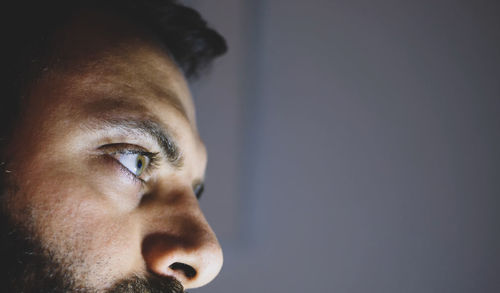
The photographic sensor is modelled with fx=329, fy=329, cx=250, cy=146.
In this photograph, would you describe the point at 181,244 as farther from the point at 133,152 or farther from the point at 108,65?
the point at 108,65

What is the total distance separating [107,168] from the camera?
46 centimetres

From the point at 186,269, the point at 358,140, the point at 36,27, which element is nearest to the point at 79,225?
the point at 186,269

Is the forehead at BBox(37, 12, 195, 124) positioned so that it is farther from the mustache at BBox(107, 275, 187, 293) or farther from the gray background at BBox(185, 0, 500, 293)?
the gray background at BBox(185, 0, 500, 293)

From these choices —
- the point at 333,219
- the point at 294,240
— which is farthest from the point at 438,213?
the point at 294,240

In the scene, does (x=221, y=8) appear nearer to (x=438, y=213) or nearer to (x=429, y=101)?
(x=429, y=101)

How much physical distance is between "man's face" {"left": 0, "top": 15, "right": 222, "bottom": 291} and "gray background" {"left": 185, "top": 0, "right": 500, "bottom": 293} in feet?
1.59

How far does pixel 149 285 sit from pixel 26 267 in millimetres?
151

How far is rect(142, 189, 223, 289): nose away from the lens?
0.48m

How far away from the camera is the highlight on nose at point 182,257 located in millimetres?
474

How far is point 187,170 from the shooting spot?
0.57 meters

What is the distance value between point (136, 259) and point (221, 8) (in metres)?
0.80

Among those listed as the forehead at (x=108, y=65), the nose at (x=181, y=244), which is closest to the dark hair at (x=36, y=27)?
the forehead at (x=108, y=65)

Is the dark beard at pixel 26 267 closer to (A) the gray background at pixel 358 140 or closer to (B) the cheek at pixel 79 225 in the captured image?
(B) the cheek at pixel 79 225

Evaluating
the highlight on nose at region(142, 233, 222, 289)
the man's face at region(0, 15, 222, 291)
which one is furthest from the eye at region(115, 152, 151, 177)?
the highlight on nose at region(142, 233, 222, 289)
